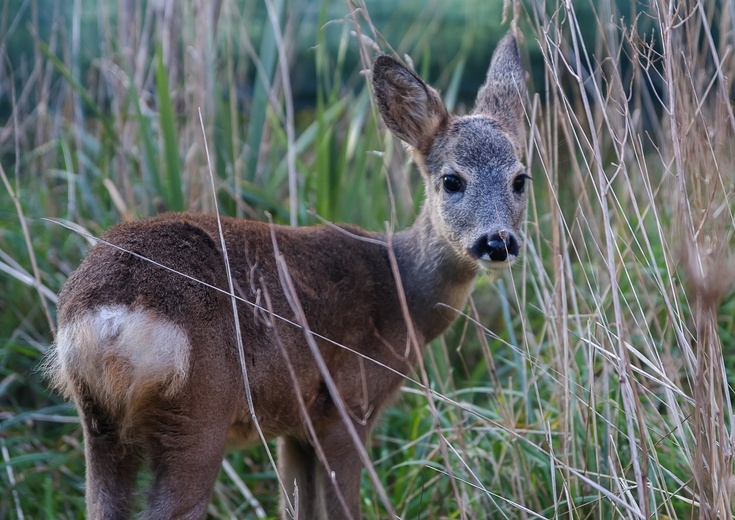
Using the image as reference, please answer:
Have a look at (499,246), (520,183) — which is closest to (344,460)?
(499,246)

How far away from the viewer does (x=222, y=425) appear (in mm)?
2861

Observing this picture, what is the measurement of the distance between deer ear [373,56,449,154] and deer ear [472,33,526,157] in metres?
0.28

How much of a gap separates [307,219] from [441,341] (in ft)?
3.61

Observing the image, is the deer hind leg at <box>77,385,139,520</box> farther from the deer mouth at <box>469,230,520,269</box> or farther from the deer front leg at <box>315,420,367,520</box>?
the deer mouth at <box>469,230,520,269</box>

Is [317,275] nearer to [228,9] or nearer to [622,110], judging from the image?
[622,110]

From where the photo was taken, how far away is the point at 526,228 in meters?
3.71

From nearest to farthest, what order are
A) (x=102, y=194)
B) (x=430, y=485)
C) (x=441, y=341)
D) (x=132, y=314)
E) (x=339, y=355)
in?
1. (x=132, y=314)
2. (x=339, y=355)
3. (x=430, y=485)
4. (x=441, y=341)
5. (x=102, y=194)

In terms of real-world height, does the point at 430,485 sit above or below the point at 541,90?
below

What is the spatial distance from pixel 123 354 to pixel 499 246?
4.21 ft

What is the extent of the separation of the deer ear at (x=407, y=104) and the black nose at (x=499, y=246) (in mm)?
697

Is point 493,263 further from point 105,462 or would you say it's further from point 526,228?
point 105,462

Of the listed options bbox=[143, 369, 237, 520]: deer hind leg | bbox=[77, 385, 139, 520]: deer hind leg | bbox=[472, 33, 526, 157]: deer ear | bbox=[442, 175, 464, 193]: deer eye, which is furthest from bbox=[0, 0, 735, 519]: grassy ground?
bbox=[77, 385, 139, 520]: deer hind leg

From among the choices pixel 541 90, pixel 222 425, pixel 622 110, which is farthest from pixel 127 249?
pixel 541 90

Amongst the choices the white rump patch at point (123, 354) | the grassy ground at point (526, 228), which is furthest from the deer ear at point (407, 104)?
the white rump patch at point (123, 354)
